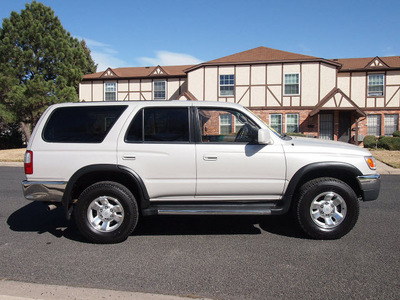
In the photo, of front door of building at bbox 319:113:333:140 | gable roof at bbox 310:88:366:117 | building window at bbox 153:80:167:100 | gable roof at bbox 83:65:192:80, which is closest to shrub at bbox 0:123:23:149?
gable roof at bbox 83:65:192:80

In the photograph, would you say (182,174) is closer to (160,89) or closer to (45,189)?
(45,189)

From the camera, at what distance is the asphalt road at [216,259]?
3.06 meters

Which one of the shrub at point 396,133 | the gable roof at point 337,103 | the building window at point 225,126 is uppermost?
the gable roof at point 337,103

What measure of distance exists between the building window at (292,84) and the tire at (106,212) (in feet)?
59.9

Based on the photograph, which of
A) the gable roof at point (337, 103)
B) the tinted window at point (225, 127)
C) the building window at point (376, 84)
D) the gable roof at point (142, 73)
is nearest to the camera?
the tinted window at point (225, 127)

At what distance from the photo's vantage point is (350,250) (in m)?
3.96

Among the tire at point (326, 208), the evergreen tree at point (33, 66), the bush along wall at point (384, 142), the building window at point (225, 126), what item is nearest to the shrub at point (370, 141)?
the bush along wall at point (384, 142)

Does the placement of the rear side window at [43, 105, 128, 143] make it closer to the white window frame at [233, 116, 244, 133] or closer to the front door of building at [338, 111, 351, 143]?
the white window frame at [233, 116, 244, 133]

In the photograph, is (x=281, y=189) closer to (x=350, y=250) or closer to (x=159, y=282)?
(x=350, y=250)

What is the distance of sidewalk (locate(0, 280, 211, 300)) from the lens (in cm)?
285

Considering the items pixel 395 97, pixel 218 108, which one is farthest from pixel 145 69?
pixel 218 108

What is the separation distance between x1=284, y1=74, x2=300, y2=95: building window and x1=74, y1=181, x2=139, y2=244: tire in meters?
18.3

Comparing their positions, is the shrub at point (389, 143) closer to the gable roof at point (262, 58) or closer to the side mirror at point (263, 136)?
the gable roof at point (262, 58)

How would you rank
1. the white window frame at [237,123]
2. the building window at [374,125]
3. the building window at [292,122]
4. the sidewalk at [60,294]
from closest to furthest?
the sidewalk at [60,294] → the white window frame at [237,123] → the building window at [292,122] → the building window at [374,125]
